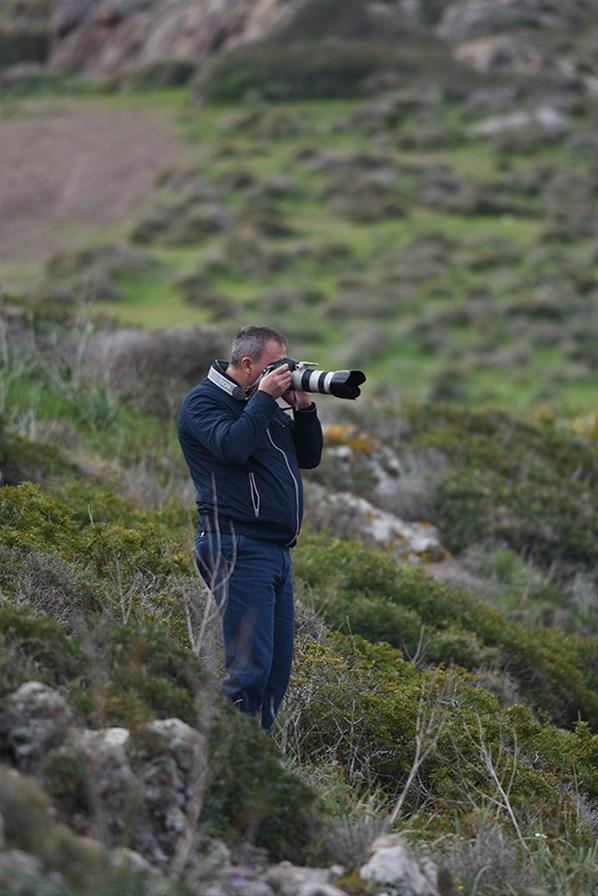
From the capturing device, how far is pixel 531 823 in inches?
223

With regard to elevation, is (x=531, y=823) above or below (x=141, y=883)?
below

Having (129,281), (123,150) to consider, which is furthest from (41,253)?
(123,150)

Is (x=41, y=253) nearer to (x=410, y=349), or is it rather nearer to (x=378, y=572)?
(x=410, y=349)

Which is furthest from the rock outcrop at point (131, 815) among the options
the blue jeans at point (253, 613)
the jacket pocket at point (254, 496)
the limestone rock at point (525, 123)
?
the limestone rock at point (525, 123)

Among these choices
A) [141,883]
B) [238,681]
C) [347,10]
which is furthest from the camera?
[347,10]

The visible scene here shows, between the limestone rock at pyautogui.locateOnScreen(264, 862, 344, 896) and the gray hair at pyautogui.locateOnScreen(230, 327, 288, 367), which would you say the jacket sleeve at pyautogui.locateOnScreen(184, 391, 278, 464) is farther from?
Result: the limestone rock at pyautogui.locateOnScreen(264, 862, 344, 896)

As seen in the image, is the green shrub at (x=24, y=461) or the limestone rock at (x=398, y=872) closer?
the limestone rock at (x=398, y=872)

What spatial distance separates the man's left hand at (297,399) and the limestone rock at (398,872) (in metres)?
2.02

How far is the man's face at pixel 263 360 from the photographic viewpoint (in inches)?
234

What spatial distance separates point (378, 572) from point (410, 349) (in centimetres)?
1461

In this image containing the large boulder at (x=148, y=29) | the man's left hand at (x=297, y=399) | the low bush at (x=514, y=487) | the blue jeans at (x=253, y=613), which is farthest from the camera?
the large boulder at (x=148, y=29)

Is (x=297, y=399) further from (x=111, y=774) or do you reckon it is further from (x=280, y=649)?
(x=111, y=774)

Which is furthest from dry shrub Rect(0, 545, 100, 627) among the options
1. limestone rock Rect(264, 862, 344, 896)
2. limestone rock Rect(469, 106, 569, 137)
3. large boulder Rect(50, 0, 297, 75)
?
large boulder Rect(50, 0, 297, 75)

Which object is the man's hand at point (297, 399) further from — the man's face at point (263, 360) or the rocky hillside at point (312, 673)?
the rocky hillside at point (312, 673)
